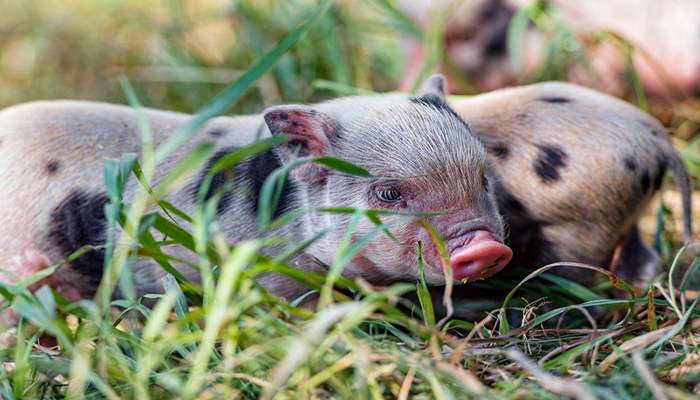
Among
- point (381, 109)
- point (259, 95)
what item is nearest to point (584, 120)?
point (381, 109)

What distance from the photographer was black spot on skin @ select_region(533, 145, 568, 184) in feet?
11.7

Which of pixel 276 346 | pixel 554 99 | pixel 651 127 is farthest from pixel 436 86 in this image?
pixel 276 346

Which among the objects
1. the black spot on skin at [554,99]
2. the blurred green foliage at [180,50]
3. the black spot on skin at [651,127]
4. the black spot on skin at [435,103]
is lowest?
the blurred green foliage at [180,50]

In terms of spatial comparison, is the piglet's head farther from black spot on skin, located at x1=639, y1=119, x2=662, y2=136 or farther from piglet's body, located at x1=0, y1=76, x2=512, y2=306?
black spot on skin, located at x1=639, y1=119, x2=662, y2=136

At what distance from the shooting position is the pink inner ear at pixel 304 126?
122 inches

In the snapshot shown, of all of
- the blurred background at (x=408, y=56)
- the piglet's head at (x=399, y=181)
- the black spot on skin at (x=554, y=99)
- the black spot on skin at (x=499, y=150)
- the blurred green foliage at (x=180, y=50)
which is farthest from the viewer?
the blurred green foliage at (x=180, y=50)

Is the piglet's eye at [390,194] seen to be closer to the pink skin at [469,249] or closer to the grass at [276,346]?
the pink skin at [469,249]

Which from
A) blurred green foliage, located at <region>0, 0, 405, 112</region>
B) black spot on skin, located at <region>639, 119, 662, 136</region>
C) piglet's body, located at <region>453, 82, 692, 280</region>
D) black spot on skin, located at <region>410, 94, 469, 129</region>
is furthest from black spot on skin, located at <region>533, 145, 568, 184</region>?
blurred green foliage, located at <region>0, 0, 405, 112</region>

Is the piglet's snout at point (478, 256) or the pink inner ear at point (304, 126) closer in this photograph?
the piglet's snout at point (478, 256)

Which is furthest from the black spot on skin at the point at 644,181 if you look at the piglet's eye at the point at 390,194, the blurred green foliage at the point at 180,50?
the blurred green foliage at the point at 180,50

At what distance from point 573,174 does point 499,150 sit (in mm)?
285

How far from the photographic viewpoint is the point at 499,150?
11.9ft

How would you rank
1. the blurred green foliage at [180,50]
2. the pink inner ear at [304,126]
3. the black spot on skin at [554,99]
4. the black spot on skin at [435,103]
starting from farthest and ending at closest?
the blurred green foliage at [180,50]
the black spot on skin at [554,99]
the black spot on skin at [435,103]
the pink inner ear at [304,126]

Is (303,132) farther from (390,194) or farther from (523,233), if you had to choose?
(523,233)
